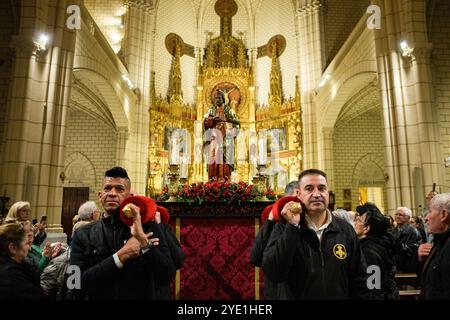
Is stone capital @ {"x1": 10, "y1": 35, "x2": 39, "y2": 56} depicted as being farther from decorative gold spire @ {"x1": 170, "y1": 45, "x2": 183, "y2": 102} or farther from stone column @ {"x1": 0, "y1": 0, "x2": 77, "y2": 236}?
decorative gold spire @ {"x1": 170, "y1": 45, "x2": 183, "y2": 102}

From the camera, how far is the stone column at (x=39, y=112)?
725cm

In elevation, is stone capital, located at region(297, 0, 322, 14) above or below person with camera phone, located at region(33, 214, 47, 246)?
above

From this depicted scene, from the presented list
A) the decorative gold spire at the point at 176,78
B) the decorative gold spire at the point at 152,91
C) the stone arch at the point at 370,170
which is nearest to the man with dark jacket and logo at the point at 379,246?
the decorative gold spire at the point at 152,91

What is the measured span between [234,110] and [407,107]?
10.4 m

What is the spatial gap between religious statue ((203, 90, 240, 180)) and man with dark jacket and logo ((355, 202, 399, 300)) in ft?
15.4

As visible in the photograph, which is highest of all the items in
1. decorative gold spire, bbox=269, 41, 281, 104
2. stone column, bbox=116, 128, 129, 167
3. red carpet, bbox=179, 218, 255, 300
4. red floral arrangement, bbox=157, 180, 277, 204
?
decorative gold spire, bbox=269, 41, 281, 104

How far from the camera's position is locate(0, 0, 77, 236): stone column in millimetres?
7250

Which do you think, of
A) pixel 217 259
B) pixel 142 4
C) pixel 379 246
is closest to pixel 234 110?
pixel 142 4

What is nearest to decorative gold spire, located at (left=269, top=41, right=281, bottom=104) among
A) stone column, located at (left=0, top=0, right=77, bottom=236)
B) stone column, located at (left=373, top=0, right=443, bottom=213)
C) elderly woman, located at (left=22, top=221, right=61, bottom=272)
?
stone column, located at (left=373, top=0, right=443, bottom=213)

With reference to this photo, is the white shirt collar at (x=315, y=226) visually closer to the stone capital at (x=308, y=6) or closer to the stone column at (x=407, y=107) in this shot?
the stone column at (x=407, y=107)

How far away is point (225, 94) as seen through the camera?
1642cm

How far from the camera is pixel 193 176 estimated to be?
655 inches

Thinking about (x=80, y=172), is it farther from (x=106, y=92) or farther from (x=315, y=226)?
(x=315, y=226)
